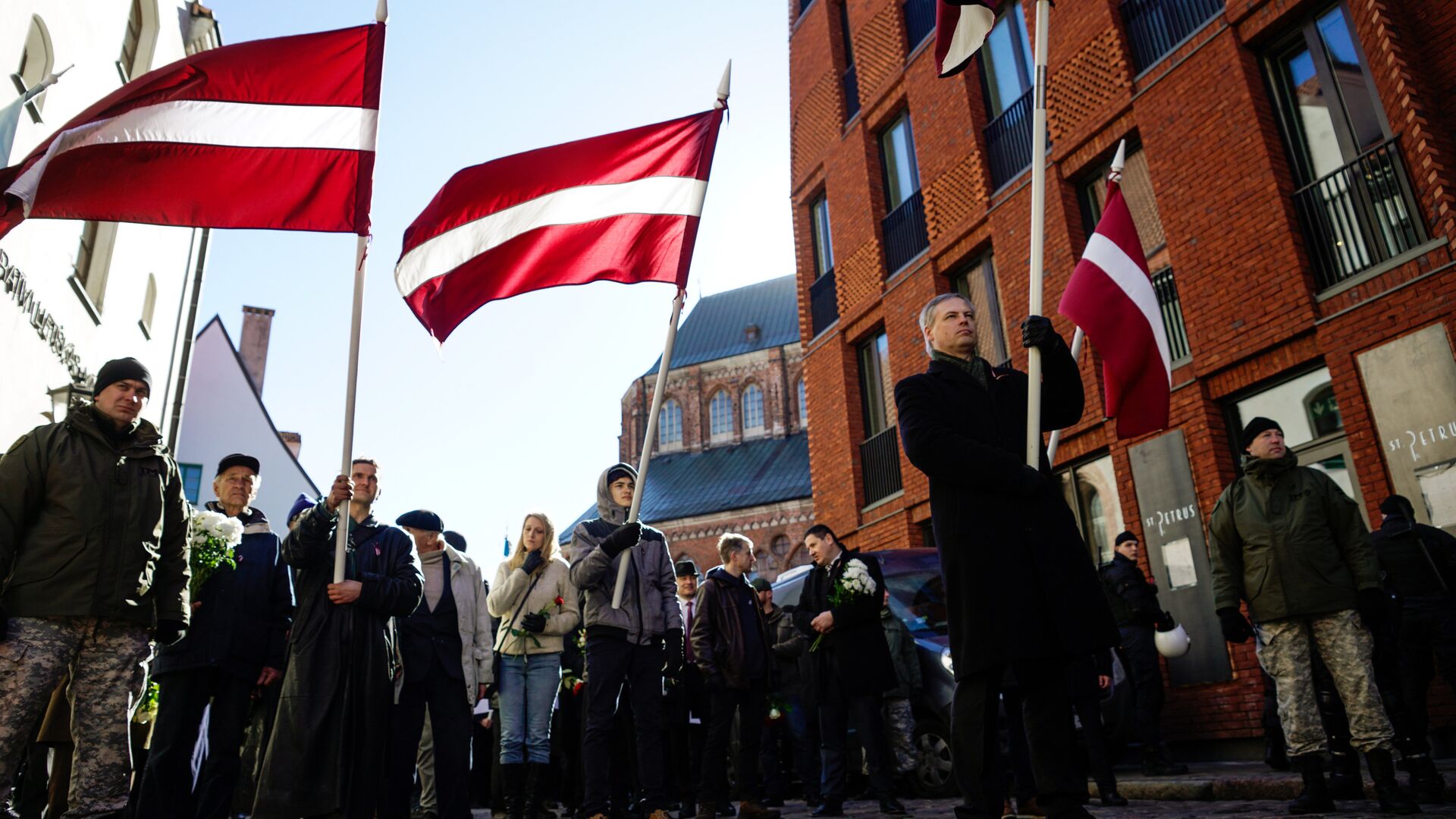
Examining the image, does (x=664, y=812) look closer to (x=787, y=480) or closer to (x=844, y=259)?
(x=844, y=259)

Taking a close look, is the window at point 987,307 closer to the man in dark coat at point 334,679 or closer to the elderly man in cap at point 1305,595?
the elderly man in cap at point 1305,595

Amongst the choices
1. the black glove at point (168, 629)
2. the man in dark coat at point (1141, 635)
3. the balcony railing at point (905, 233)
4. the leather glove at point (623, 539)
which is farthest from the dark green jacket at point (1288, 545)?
the balcony railing at point (905, 233)

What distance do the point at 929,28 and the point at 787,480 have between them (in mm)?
27207

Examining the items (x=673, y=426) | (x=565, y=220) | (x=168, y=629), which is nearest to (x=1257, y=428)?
(x=565, y=220)

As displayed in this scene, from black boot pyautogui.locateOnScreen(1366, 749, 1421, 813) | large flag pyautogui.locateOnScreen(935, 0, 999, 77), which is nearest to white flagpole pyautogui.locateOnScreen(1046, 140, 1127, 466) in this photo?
large flag pyautogui.locateOnScreen(935, 0, 999, 77)

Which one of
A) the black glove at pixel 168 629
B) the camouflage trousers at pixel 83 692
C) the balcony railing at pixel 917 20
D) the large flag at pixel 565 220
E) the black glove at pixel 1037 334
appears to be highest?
the balcony railing at pixel 917 20

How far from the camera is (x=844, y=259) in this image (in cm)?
1731

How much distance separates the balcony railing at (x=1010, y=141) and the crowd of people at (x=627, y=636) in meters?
6.93

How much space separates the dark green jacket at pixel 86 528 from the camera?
3.99 m

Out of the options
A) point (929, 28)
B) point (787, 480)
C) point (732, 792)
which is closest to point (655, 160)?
point (732, 792)

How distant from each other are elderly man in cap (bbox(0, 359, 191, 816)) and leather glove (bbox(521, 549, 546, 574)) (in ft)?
8.14

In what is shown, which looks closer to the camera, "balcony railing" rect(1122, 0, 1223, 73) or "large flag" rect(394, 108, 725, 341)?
"large flag" rect(394, 108, 725, 341)

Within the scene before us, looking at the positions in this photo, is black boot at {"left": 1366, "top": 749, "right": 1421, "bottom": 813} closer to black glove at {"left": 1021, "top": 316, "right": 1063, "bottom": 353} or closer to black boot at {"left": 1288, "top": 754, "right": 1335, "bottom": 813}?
black boot at {"left": 1288, "top": 754, "right": 1335, "bottom": 813}

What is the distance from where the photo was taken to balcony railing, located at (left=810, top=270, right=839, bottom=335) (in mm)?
17906
